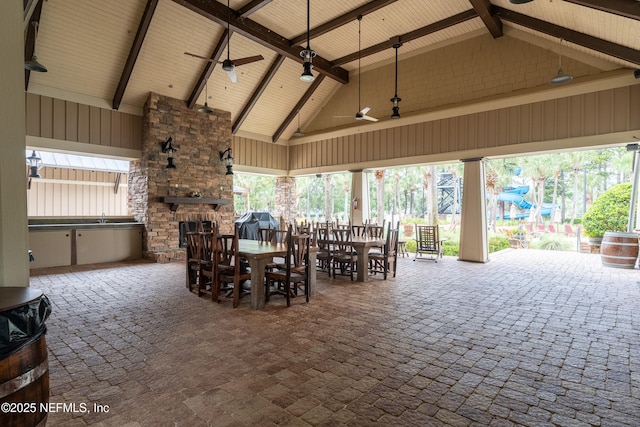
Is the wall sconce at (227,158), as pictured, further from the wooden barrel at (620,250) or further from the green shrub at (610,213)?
the green shrub at (610,213)

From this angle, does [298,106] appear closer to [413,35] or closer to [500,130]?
[413,35]

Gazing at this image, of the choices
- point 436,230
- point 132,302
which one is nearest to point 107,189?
point 132,302

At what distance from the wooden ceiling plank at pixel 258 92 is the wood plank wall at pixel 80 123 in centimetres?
297

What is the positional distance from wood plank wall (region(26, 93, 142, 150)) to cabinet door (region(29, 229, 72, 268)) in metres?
2.28

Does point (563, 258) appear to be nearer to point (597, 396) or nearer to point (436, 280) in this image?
point (436, 280)

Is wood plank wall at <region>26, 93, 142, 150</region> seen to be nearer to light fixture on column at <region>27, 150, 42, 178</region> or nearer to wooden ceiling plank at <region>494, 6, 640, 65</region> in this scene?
light fixture on column at <region>27, 150, 42, 178</region>

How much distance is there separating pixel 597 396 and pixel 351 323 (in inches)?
89.3

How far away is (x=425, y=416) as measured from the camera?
219 centimetres

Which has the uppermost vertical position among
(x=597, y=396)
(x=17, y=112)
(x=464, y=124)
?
(x=464, y=124)

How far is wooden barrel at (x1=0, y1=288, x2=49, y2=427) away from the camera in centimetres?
144

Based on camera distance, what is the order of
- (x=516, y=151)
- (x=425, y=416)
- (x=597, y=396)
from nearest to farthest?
1. (x=425, y=416)
2. (x=597, y=396)
3. (x=516, y=151)

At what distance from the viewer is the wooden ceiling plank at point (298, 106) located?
11.3m

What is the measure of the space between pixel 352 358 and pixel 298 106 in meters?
10.3

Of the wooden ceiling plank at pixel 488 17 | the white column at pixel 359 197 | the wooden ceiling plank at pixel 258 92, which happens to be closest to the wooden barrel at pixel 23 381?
the wooden ceiling plank at pixel 488 17
